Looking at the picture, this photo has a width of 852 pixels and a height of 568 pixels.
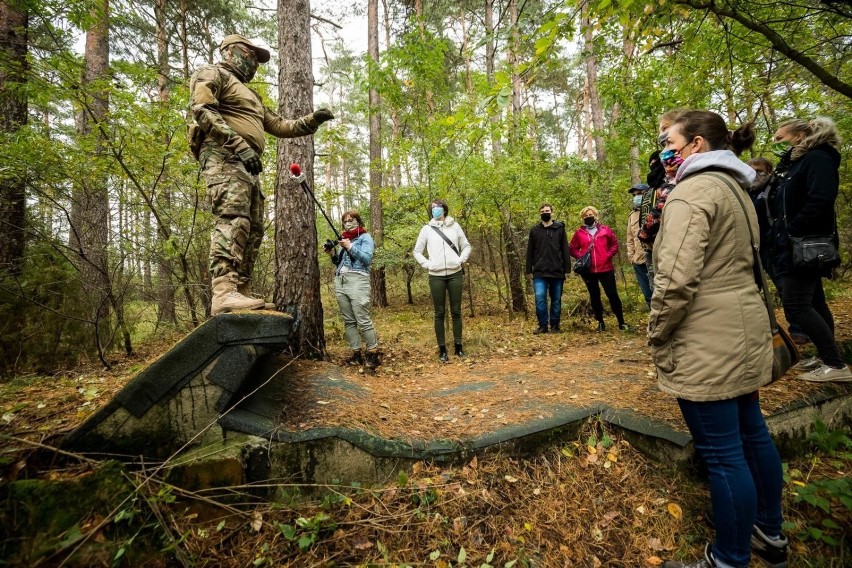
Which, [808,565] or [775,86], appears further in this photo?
[775,86]

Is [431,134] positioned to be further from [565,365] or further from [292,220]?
[565,365]

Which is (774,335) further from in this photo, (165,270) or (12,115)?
(12,115)

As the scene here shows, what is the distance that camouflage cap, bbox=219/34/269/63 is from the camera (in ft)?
10.4

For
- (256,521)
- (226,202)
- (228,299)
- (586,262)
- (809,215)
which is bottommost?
(256,521)

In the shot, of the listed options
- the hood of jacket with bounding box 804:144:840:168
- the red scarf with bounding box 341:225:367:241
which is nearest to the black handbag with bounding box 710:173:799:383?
the hood of jacket with bounding box 804:144:840:168

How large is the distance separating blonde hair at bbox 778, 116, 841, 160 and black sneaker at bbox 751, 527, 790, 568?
3.08 meters

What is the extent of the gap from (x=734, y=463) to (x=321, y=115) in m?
3.85

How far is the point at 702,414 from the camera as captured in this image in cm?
176

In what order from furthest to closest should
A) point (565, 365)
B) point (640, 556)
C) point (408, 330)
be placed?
point (408, 330) < point (565, 365) < point (640, 556)

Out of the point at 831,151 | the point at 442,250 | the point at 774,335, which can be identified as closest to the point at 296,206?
the point at 442,250

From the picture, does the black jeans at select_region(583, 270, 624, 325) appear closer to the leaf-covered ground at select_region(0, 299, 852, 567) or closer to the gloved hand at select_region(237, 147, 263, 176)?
the leaf-covered ground at select_region(0, 299, 852, 567)

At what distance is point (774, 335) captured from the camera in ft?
6.16

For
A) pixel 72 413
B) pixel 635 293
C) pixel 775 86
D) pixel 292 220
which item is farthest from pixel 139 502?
pixel 635 293

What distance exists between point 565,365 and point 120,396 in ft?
14.0
